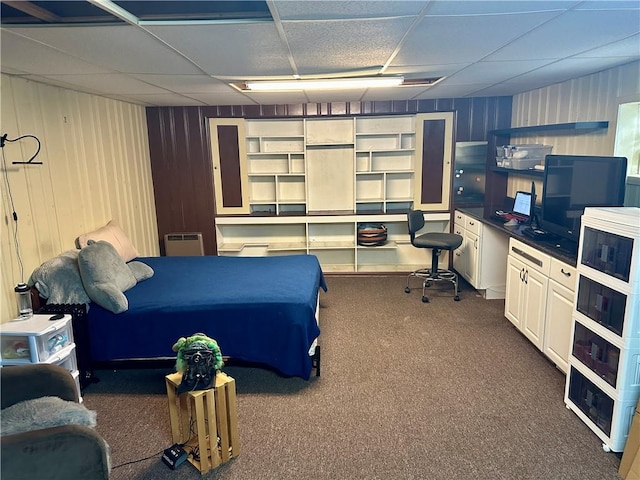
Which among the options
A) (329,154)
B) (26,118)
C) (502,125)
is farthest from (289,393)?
(502,125)

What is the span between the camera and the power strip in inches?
90.2

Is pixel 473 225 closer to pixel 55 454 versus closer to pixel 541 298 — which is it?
pixel 541 298

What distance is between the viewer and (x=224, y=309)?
3086 mm

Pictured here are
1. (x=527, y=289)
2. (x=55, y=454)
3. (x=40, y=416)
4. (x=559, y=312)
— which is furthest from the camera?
(x=527, y=289)

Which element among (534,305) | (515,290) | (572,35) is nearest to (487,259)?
(515,290)

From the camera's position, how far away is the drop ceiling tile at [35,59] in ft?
7.20

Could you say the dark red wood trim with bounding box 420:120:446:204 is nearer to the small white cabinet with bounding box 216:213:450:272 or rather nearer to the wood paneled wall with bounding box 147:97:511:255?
the wood paneled wall with bounding box 147:97:511:255

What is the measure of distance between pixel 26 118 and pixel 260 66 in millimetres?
1881

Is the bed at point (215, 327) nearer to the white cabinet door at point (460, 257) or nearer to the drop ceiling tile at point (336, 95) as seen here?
the drop ceiling tile at point (336, 95)

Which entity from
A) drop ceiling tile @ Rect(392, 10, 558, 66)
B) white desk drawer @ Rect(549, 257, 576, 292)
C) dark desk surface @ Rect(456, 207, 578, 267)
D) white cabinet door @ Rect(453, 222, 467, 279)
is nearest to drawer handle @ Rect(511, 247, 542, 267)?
dark desk surface @ Rect(456, 207, 578, 267)

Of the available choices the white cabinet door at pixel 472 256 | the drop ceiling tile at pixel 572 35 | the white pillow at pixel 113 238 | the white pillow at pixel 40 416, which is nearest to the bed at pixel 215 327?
the white pillow at pixel 113 238

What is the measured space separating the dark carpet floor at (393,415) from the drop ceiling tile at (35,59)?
7.41ft

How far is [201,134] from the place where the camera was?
552cm

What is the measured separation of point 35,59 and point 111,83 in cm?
94
